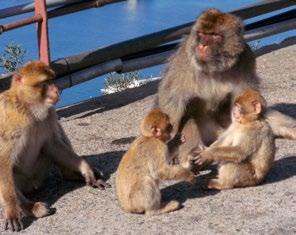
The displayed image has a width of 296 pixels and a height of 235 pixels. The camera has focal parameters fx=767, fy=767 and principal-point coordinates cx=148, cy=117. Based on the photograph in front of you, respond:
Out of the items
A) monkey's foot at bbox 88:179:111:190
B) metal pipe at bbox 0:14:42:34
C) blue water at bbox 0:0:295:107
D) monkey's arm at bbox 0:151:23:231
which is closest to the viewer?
monkey's arm at bbox 0:151:23:231

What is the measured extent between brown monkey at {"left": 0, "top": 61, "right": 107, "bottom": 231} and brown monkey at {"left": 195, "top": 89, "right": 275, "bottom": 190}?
88cm

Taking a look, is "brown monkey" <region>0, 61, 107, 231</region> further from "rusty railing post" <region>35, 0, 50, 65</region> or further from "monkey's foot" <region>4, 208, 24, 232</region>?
"rusty railing post" <region>35, 0, 50, 65</region>

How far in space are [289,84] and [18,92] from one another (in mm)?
3241

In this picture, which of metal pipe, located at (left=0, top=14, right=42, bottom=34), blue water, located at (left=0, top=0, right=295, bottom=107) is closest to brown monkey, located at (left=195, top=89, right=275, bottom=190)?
metal pipe, located at (left=0, top=14, right=42, bottom=34)

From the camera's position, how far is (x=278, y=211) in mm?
4457

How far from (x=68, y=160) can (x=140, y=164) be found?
0.92m

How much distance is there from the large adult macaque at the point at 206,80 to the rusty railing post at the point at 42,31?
4.90 ft

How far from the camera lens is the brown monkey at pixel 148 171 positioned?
439cm

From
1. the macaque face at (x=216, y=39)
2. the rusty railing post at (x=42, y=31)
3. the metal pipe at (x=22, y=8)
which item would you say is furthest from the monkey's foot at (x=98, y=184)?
the metal pipe at (x=22, y=8)

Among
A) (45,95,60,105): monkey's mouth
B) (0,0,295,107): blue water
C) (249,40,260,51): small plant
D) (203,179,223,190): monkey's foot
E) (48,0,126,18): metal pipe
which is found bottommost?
(0,0,295,107): blue water

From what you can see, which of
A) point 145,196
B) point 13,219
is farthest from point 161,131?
point 13,219

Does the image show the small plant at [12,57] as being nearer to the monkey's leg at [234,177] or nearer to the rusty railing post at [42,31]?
the rusty railing post at [42,31]

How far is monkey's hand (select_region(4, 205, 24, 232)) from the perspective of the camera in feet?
14.9

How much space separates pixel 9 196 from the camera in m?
Result: 4.63
